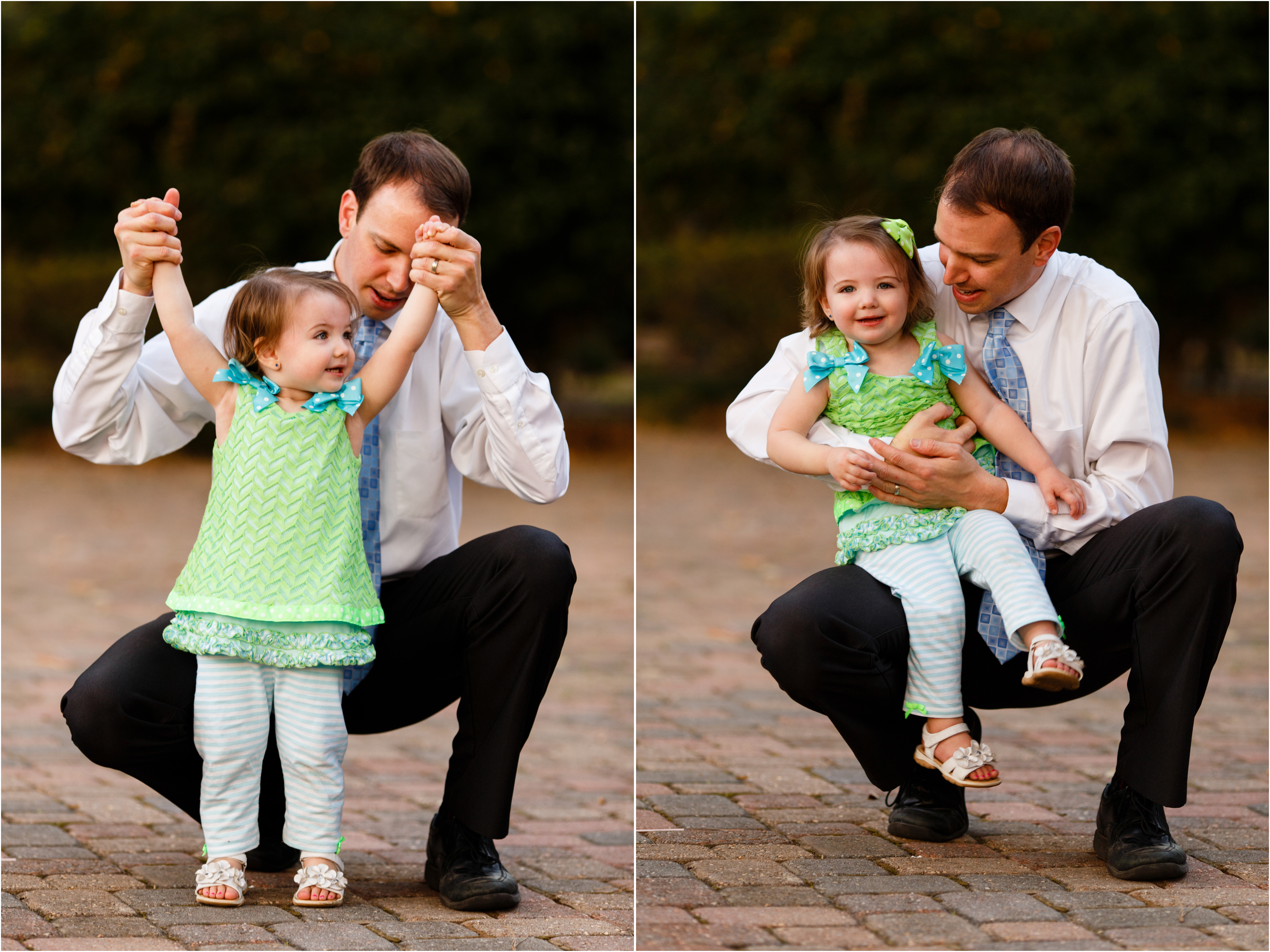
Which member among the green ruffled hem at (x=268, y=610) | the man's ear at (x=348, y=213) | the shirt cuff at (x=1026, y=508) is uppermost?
the man's ear at (x=348, y=213)

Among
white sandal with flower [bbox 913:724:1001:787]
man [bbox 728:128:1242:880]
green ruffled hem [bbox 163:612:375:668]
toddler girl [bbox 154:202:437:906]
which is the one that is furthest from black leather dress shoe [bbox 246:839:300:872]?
white sandal with flower [bbox 913:724:1001:787]

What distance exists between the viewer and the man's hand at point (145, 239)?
2.83 m

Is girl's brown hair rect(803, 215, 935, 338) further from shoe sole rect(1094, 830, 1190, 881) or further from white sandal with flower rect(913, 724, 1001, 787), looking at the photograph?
shoe sole rect(1094, 830, 1190, 881)

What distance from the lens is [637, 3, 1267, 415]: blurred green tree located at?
1367 cm

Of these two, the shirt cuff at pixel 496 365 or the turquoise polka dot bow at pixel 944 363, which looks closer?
the shirt cuff at pixel 496 365

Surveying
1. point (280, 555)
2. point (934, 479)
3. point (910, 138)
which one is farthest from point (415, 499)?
point (910, 138)

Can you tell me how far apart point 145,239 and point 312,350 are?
1.32 feet

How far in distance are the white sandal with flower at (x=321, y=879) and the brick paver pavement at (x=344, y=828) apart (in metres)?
0.02

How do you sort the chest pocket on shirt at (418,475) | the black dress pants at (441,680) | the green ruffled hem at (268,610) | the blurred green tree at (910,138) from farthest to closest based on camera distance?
the blurred green tree at (910,138) < the chest pocket on shirt at (418,475) < the black dress pants at (441,680) < the green ruffled hem at (268,610)

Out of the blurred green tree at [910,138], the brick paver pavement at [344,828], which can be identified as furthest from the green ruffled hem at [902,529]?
the blurred green tree at [910,138]

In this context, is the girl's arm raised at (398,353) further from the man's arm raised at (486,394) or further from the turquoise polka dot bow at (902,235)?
the turquoise polka dot bow at (902,235)

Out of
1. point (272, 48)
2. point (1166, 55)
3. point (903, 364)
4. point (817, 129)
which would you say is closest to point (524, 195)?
point (272, 48)

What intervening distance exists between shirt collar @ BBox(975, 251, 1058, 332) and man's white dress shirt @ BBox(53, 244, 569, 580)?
1.09 metres

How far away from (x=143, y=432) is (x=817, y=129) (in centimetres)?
1319
